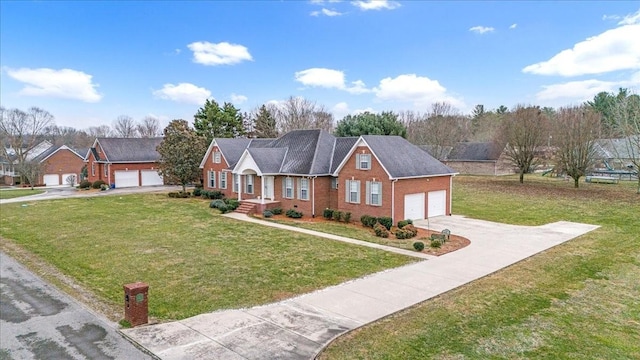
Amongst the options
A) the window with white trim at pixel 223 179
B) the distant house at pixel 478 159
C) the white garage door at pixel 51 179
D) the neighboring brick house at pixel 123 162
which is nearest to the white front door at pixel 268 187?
the window with white trim at pixel 223 179

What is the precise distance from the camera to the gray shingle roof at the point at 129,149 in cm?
4775

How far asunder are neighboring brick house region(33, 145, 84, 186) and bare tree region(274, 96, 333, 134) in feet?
103

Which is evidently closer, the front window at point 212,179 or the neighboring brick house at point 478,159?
the front window at point 212,179

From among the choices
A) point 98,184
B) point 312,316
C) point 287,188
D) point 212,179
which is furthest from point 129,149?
point 312,316

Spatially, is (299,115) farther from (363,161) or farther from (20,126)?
(363,161)

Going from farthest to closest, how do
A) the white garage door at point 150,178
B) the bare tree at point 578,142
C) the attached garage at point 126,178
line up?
the white garage door at point 150,178 < the attached garage at point 126,178 < the bare tree at point 578,142

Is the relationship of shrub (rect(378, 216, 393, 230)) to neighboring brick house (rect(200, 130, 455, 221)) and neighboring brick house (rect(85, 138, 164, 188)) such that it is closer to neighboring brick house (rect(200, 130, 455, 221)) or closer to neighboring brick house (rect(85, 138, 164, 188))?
neighboring brick house (rect(200, 130, 455, 221))

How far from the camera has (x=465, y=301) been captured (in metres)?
12.8

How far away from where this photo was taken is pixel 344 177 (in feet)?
90.1

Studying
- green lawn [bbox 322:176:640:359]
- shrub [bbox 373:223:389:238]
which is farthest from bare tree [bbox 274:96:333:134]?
green lawn [bbox 322:176:640:359]

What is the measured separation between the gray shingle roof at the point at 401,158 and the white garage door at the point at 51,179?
51.4 metres

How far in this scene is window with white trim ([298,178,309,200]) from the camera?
95.6ft

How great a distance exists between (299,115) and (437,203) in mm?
47923

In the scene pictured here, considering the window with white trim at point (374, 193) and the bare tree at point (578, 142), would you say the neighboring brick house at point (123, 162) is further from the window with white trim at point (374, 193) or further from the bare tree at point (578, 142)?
the bare tree at point (578, 142)
